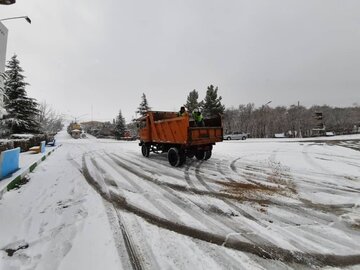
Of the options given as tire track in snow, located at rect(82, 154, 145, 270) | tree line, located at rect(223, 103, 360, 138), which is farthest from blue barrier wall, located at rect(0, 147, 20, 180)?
tree line, located at rect(223, 103, 360, 138)

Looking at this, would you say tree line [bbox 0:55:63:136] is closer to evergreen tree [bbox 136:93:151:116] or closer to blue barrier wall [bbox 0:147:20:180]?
blue barrier wall [bbox 0:147:20:180]

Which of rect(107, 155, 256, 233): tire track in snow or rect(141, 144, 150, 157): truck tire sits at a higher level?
rect(141, 144, 150, 157): truck tire

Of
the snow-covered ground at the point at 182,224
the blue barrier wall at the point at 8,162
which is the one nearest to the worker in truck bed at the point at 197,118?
the snow-covered ground at the point at 182,224

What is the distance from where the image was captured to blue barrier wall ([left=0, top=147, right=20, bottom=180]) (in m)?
7.26

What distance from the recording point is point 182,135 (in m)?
9.57

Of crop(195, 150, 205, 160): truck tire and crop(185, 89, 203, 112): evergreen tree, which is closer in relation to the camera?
crop(195, 150, 205, 160): truck tire

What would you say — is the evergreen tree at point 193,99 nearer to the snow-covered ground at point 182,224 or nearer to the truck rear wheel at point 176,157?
the truck rear wheel at point 176,157

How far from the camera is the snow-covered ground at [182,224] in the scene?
2943 mm

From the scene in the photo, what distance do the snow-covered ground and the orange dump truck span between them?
2676mm

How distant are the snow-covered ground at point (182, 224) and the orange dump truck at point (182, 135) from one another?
8.78 feet

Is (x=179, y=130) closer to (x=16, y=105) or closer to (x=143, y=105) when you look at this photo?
(x=16, y=105)

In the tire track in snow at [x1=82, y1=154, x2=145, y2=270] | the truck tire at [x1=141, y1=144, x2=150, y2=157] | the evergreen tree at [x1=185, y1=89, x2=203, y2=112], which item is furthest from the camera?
the evergreen tree at [x1=185, y1=89, x2=203, y2=112]

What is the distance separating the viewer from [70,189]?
6.25 m

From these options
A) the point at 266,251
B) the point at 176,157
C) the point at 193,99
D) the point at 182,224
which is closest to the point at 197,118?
the point at 176,157
